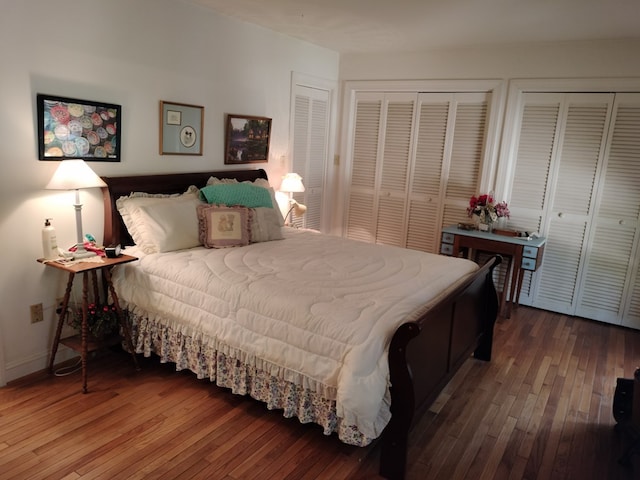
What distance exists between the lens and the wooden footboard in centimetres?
197

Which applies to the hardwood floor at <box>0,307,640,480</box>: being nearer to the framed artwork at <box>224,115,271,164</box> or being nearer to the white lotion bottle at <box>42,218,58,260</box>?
the white lotion bottle at <box>42,218,58,260</box>

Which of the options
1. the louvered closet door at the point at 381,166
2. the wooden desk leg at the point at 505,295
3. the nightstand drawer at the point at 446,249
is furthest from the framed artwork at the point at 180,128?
the wooden desk leg at the point at 505,295

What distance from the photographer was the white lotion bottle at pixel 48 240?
2.65m

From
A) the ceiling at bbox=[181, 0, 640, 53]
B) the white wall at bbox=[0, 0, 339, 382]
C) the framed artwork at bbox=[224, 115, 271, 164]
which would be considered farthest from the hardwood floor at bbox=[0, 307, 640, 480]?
the ceiling at bbox=[181, 0, 640, 53]

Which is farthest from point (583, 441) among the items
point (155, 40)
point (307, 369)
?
point (155, 40)

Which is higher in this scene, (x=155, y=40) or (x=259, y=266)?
(x=155, y=40)

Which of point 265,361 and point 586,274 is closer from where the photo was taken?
point 265,361

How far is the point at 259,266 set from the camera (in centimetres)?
280

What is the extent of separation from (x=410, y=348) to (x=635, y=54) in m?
3.39

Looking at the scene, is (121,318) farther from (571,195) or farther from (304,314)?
(571,195)

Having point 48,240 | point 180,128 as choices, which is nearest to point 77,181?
point 48,240

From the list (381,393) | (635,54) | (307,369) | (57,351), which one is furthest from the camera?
(635,54)

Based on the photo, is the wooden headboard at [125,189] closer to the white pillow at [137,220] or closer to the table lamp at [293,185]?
the white pillow at [137,220]

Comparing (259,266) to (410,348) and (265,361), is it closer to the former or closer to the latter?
(265,361)
